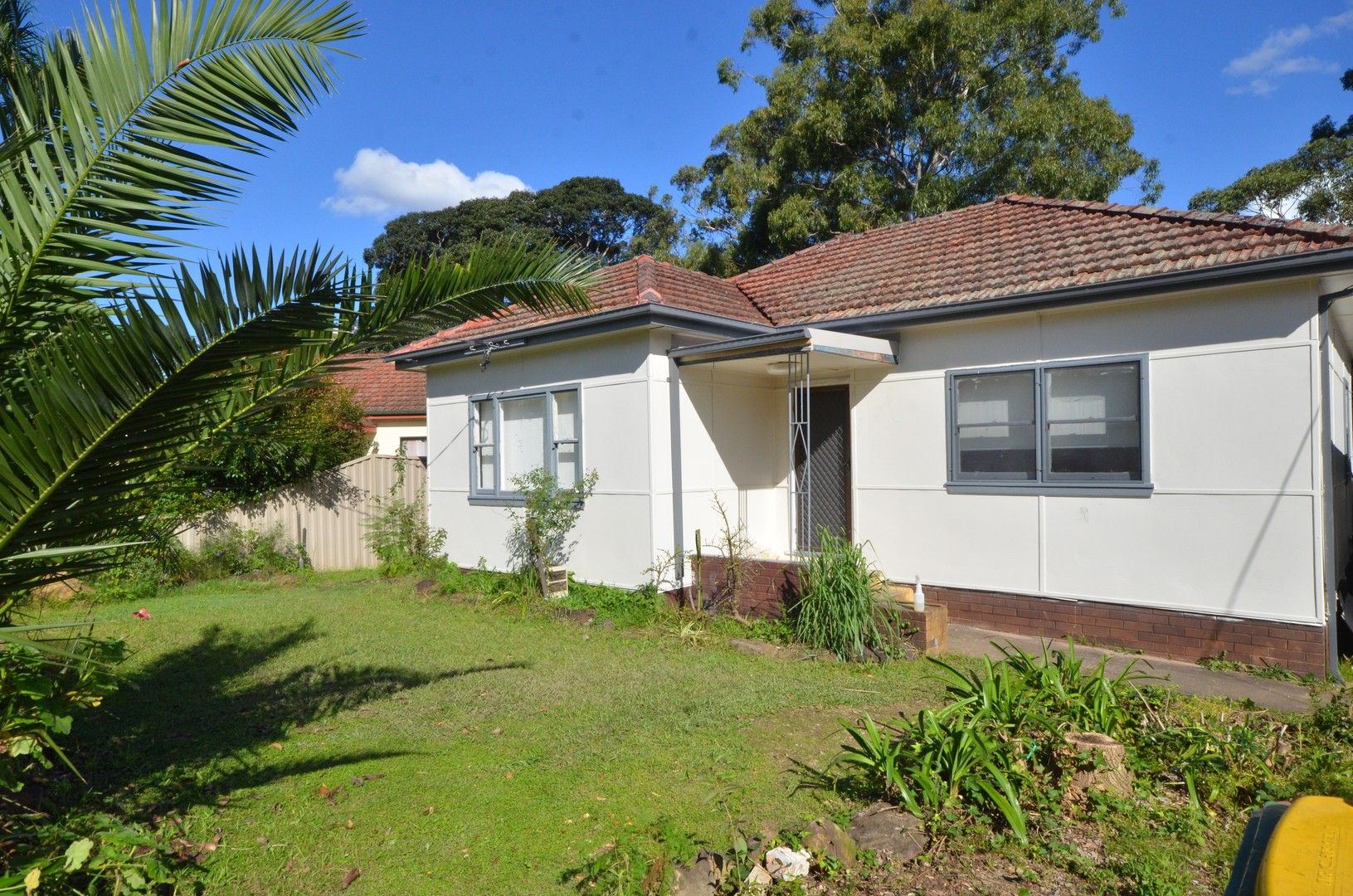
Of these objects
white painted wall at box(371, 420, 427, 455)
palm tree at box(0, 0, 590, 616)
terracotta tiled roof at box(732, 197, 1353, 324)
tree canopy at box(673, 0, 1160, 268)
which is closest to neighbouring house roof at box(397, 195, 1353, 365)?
terracotta tiled roof at box(732, 197, 1353, 324)

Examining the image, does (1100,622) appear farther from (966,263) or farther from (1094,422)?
(966,263)

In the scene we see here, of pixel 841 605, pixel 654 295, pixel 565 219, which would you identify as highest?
pixel 565 219

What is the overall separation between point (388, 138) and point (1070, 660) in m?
7.61

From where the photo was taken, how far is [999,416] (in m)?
8.92

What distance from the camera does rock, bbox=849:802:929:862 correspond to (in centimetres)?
375

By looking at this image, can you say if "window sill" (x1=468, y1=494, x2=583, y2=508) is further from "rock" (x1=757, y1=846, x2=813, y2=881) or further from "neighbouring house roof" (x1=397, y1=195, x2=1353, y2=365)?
"rock" (x1=757, y1=846, x2=813, y2=881)

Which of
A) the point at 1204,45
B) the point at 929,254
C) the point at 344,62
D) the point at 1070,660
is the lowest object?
the point at 1070,660

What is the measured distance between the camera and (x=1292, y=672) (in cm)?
712

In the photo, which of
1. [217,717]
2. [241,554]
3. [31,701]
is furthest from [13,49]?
[241,554]

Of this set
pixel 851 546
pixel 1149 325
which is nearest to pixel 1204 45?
pixel 1149 325

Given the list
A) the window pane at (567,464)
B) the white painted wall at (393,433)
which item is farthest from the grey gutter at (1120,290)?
the white painted wall at (393,433)

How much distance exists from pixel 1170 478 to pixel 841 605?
10.8 feet

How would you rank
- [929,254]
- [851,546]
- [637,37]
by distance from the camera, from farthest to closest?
1. [637,37]
2. [929,254]
3. [851,546]

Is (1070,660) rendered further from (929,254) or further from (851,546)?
(929,254)
